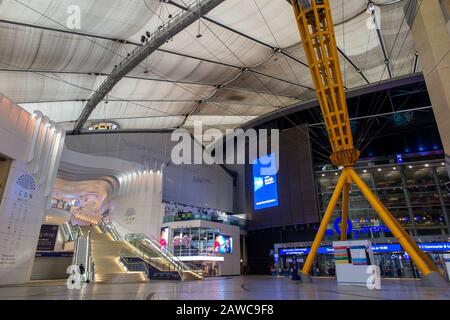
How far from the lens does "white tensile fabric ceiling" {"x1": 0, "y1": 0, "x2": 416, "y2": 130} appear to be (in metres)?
15.9

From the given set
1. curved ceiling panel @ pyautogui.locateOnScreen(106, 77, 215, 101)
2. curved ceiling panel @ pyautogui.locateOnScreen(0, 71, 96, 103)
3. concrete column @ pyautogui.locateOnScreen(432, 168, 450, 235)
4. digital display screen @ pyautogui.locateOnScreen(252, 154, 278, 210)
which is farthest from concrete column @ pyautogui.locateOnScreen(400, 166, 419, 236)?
curved ceiling panel @ pyautogui.locateOnScreen(0, 71, 96, 103)

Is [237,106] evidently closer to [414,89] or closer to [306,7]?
[414,89]

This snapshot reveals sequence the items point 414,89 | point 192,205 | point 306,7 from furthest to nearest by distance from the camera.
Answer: point 192,205
point 414,89
point 306,7

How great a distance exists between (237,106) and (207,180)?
14.5 m

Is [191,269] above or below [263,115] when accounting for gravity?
below

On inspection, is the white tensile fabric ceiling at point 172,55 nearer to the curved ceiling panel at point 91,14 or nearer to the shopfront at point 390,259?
the curved ceiling panel at point 91,14

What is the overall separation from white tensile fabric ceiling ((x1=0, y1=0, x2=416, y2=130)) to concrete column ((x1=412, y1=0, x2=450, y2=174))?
160 inches

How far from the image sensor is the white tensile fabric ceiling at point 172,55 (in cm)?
1593

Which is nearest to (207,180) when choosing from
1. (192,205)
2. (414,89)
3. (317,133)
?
(192,205)

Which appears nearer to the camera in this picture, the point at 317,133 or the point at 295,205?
the point at 295,205

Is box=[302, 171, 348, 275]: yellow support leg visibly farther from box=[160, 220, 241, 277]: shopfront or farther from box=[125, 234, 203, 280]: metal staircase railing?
box=[160, 220, 241, 277]: shopfront

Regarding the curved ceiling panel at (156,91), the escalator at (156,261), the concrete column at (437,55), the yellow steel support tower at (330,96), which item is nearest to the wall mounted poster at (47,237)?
the escalator at (156,261)
